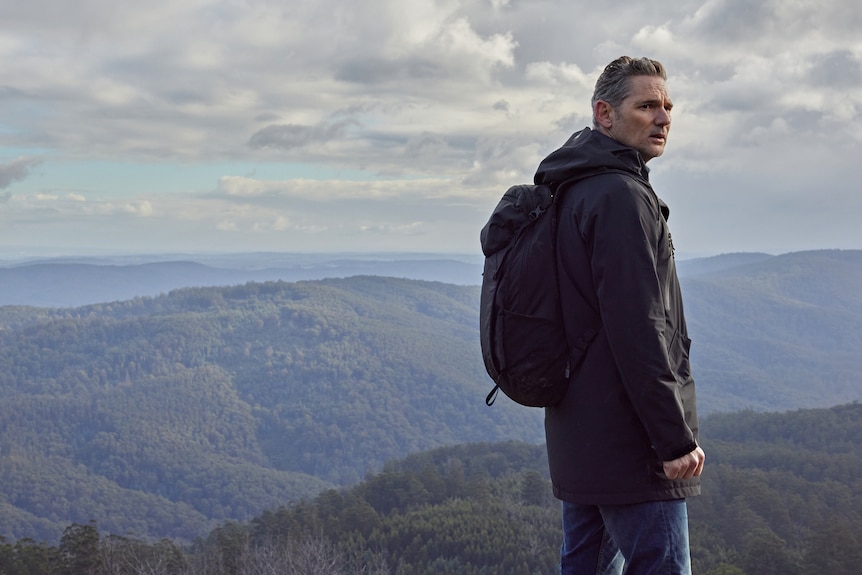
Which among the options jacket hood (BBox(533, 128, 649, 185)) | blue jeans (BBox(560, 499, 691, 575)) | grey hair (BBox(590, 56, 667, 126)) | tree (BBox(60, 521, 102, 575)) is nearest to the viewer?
blue jeans (BBox(560, 499, 691, 575))

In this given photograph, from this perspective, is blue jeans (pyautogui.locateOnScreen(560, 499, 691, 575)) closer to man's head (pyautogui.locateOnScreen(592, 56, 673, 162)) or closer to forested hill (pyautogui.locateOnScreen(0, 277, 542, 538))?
man's head (pyautogui.locateOnScreen(592, 56, 673, 162))

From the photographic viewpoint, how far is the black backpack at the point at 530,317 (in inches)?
114

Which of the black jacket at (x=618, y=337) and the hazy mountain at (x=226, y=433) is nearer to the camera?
the black jacket at (x=618, y=337)

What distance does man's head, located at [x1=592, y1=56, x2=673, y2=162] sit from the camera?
118 inches

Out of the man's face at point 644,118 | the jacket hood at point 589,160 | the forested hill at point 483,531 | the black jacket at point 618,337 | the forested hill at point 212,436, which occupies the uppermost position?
the man's face at point 644,118

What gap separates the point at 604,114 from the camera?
3.07 m

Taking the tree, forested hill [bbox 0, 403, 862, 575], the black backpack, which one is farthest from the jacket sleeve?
Result: the tree

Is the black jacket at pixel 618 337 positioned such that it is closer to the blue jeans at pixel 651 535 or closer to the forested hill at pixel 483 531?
the blue jeans at pixel 651 535

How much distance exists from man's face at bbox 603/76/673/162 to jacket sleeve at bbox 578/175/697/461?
29cm

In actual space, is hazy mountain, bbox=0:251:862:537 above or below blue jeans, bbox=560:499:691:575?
below

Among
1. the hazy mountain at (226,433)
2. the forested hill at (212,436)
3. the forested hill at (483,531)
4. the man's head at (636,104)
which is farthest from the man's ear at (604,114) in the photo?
the forested hill at (212,436)

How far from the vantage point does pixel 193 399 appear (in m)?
182

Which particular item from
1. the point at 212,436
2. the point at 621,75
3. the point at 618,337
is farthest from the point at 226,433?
the point at 618,337

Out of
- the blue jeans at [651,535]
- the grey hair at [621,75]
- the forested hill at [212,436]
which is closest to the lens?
the blue jeans at [651,535]
